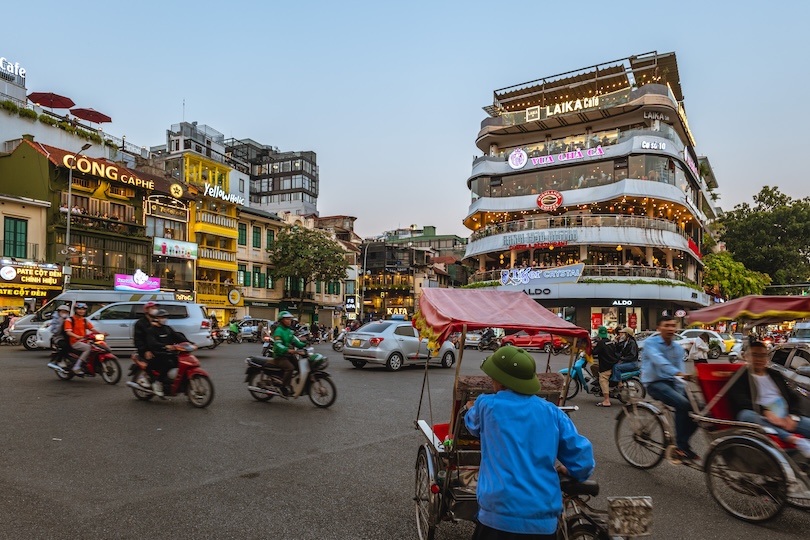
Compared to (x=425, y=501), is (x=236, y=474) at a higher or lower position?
lower

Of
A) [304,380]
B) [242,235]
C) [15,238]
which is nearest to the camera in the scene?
[304,380]

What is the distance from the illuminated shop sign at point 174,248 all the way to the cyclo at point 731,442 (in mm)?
40527

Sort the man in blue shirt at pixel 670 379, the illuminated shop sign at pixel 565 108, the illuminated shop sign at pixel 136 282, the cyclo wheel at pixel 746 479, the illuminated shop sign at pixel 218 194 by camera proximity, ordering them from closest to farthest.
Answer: the cyclo wheel at pixel 746 479
the man in blue shirt at pixel 670 379
the illuminated shop sign at pixel 136 282
the illuminated shop sign at pixel 218 194
the illuminated shop sign at pixel 565 108

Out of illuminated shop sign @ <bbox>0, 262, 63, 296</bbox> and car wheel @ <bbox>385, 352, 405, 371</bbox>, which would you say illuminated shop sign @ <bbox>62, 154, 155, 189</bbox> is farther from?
car wheel @ <bbox>385, 352, 405, 371</bbox>

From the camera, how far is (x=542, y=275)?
45.3 m

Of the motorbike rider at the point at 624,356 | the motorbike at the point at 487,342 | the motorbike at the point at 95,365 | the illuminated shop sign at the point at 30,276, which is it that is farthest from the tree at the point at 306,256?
the motorbike rider at the point at 624,356

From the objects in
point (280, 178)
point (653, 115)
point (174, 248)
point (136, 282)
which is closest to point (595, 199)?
point (653, 115)

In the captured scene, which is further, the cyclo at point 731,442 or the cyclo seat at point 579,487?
the cyclo at point 731,442

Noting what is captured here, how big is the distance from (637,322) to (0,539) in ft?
156

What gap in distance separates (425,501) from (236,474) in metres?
2.51

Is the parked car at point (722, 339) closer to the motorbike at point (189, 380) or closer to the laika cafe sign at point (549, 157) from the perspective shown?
the laika cafe sign at point (549, 157)

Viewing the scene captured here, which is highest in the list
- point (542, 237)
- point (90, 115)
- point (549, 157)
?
point (90, 115)

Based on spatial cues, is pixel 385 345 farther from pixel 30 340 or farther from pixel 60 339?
pixel 30 340

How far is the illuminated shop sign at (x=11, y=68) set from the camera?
Result: 43031 mm
